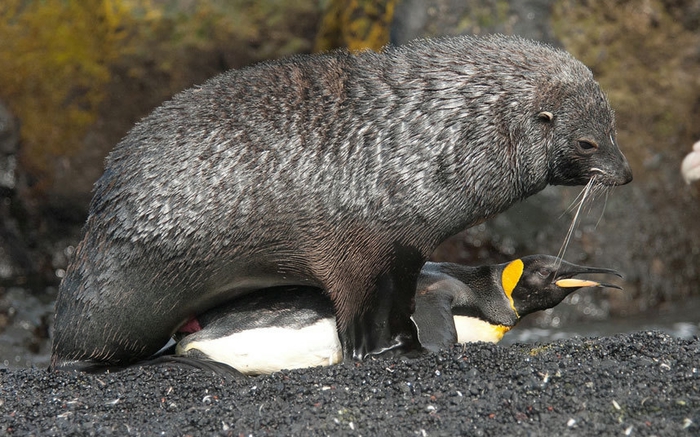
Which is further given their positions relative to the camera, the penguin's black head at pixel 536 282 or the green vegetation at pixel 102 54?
the green vegetation at pixel 102 54

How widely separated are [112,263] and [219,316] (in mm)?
809

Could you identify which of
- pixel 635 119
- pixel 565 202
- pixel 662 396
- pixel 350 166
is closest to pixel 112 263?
pixel 350 166

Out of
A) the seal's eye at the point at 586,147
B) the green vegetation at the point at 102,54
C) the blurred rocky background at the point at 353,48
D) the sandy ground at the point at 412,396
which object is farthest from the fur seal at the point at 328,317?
the green vegetation at the point at 102,54

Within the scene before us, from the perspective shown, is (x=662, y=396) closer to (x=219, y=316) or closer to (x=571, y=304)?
(x=219, y=316)

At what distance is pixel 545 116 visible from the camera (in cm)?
602

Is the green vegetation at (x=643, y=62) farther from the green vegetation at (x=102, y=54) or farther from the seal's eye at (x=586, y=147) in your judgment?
the seal's eye at (x=586, y=147)

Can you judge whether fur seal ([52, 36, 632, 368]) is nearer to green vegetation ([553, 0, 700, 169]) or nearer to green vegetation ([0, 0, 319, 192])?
green vegetation ([553, 0, 700, 169])

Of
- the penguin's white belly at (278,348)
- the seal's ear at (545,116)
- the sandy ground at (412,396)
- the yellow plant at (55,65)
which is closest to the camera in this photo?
the sandy ground at (412,396)

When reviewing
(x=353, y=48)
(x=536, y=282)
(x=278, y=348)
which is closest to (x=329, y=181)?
(x=278, y=348)

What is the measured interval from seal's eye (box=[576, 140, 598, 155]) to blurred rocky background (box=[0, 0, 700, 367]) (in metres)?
5.05

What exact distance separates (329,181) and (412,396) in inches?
59.6

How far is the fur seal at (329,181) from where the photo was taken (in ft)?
19.2

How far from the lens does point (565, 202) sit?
11.4 metres

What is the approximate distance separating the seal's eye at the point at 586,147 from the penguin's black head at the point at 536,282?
0.97 m
